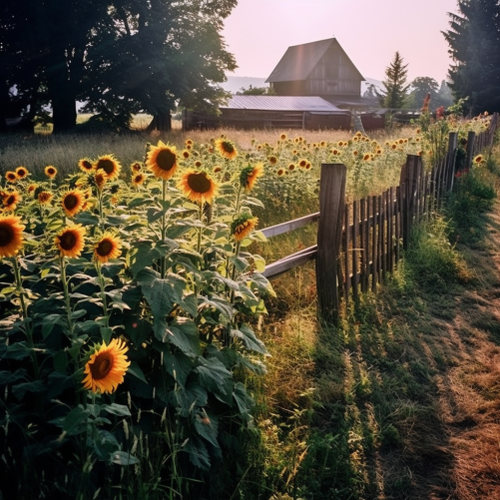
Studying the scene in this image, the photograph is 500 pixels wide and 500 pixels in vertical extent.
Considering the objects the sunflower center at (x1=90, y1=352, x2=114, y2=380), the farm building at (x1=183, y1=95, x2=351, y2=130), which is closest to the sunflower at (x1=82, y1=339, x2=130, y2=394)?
the sunflower center at (x1=90, y1=352, x2=114, y2=380)

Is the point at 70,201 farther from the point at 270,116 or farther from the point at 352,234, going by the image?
the point at 270,116

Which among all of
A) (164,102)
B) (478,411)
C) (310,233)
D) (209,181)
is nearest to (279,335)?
(478,411)

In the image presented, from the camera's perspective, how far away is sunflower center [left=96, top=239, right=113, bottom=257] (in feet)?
6.89

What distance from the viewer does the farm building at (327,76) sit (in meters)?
45.5

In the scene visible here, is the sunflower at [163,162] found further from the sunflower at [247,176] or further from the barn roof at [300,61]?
the barn roof at [300,61]

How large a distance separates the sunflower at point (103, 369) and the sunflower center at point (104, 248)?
474 mm

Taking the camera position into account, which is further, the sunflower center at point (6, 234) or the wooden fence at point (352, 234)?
the wooden fence at point (352, 234)

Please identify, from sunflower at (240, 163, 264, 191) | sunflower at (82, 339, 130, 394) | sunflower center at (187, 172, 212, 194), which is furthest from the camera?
sunflower at (240, 163, 264, 191)

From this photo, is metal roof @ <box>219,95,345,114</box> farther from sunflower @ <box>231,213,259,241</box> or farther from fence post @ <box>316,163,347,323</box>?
sunflower @ <box>231,213,259,241</box>

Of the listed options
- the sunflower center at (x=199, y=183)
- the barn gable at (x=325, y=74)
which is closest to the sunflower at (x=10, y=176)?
the sunflower center at (x=199, y=183)

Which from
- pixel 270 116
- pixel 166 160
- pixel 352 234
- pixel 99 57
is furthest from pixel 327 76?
pixel 166 160

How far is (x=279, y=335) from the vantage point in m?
4.04

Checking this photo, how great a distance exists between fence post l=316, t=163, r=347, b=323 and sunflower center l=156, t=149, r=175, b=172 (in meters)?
2.27

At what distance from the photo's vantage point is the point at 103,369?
5.70 feet
